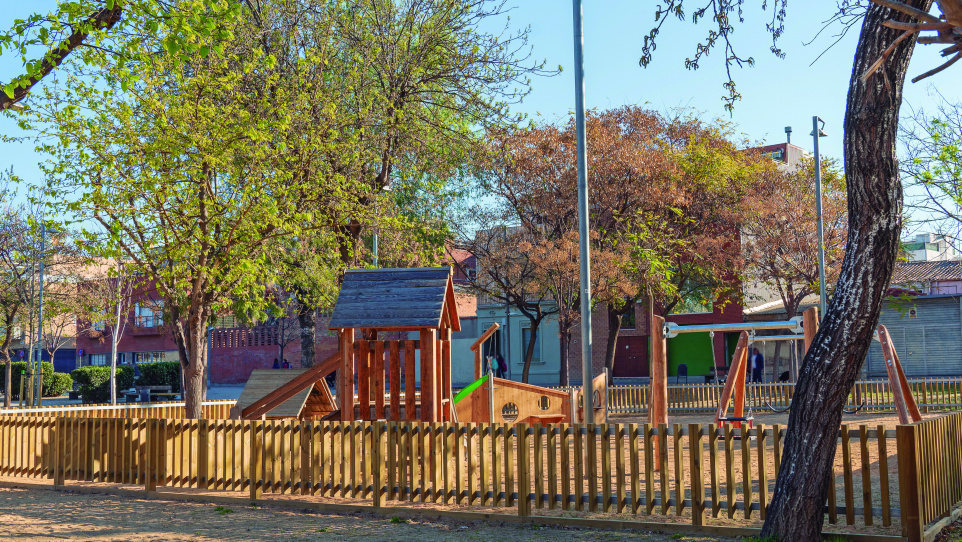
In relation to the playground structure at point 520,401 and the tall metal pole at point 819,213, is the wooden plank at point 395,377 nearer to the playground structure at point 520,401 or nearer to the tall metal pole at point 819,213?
the playground structure at point 520,401

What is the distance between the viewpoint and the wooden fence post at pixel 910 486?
6855 mm

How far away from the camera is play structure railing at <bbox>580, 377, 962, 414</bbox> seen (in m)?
22.3

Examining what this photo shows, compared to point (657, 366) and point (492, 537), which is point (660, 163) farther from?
point (492, 537)

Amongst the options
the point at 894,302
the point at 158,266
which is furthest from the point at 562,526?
the point at 894,302

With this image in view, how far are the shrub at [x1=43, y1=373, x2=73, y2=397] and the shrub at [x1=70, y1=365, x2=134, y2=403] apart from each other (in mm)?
785

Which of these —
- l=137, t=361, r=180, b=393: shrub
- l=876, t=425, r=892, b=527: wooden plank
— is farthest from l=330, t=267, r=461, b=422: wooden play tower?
l=137, t=361, r=180, b=393: shrub

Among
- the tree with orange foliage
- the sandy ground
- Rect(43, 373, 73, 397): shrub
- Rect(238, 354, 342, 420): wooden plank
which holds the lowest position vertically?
Rect(43, 373, 73, 397): shrub

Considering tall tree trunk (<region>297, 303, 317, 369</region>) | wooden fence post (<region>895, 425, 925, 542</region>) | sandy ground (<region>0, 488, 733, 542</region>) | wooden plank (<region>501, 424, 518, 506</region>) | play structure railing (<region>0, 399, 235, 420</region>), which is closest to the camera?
wooden fence post (<region>895, 425, 925, 542</region>)

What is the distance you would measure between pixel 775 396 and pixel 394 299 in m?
15.6

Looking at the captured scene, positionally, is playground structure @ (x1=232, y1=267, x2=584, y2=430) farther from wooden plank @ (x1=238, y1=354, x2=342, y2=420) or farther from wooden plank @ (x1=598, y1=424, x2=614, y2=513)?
wooden plank @ (x1=598, y1=424, x2=614, y2=513)

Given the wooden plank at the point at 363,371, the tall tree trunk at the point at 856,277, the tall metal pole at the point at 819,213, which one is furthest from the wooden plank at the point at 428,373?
the tall metal pole at the point at 819,213

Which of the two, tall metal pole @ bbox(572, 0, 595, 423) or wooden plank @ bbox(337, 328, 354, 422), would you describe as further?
wooden plank @ bbox(337, 328, 354, 422)

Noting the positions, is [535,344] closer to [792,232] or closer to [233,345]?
[792,232]

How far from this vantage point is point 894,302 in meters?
30.8
